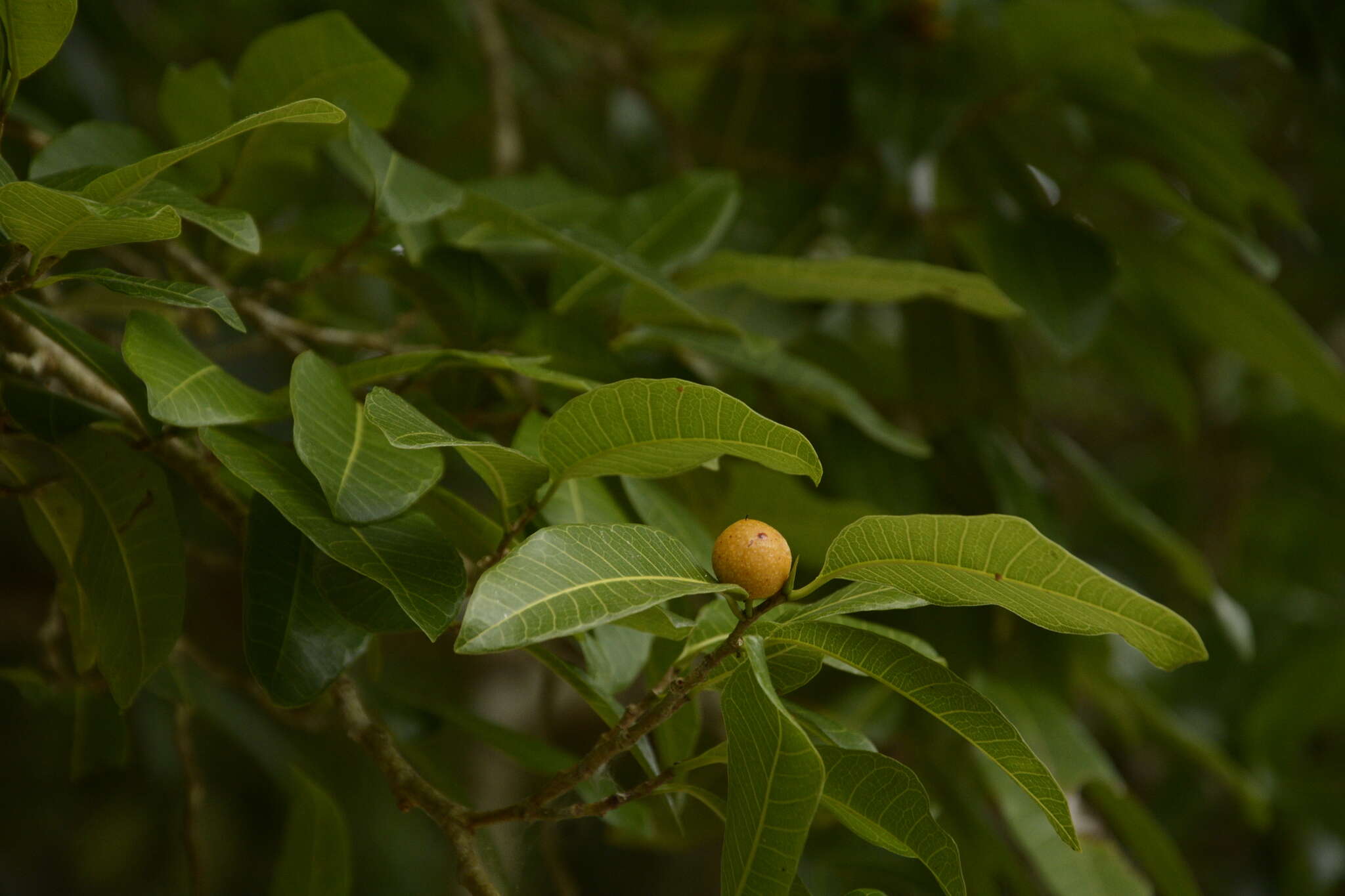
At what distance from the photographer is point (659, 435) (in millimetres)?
435

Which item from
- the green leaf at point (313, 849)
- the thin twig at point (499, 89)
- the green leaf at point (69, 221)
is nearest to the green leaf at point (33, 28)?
the green leaf at point (69, 221)

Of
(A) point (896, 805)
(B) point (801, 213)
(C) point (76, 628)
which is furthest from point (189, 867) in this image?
(B) point (801, 213)

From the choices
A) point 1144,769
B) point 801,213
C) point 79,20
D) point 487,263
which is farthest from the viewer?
point 1144,769

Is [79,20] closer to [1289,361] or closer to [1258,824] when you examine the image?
[1289,361]

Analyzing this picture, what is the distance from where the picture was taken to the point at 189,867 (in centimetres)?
65

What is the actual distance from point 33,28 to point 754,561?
0.42 m

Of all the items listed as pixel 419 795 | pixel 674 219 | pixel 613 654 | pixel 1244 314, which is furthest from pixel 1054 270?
pixel 419 795

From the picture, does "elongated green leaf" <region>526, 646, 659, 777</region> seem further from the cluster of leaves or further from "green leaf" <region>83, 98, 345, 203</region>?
"green leaf" <region>83, 98, 345, 203</region>

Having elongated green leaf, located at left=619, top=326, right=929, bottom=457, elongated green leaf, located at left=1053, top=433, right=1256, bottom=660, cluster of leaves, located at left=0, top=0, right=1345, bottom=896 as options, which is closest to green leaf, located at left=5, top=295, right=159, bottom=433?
cluster of leaves, located at left=0, top=0, right=1345, bottom=896

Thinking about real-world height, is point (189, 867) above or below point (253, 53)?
below

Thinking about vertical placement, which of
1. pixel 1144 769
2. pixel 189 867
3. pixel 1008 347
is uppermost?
pixel 1008 347

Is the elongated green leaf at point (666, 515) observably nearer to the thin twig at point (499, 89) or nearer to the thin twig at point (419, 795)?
the thin twig at point (419, 795)

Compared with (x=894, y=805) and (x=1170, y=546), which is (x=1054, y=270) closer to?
(x=1170, y=546)

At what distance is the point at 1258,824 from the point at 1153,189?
76 centimetres
